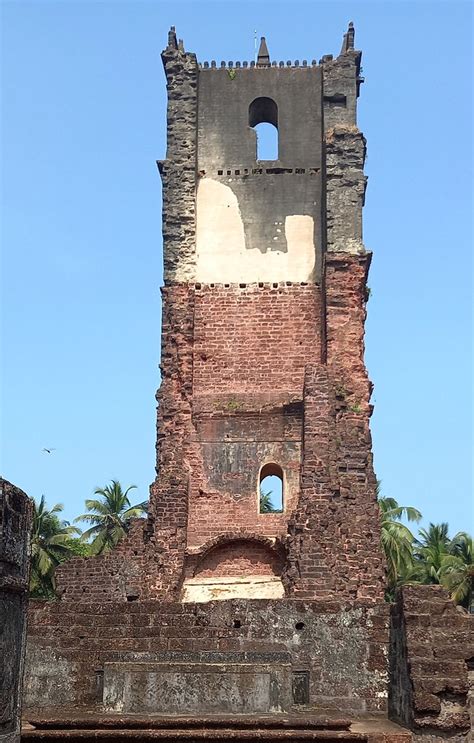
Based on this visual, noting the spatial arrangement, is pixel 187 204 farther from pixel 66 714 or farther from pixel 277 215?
pixel 66 714

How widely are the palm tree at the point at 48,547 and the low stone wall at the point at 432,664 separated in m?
21.6

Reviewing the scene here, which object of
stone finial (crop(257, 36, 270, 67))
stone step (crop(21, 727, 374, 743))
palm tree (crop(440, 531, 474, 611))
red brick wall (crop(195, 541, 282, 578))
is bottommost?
stone step (crop(21, 727, 374, 743))

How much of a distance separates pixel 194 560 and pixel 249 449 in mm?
2187

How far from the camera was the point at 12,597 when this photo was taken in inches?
197

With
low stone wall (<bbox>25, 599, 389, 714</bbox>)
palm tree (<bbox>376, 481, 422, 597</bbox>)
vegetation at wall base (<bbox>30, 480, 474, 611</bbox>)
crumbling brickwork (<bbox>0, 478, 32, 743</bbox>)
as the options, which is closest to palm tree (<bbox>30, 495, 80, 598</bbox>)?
vegetation at wall base (<bbox>30, 480, 474, 611</bbox>)

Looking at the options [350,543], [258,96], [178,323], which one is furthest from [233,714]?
[258,96]

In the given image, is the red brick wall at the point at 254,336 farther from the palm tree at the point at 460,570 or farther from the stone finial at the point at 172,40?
the palm tree at the point at 460,570

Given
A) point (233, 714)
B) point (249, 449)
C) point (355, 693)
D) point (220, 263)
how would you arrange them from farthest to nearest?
point (220, 263)
point (249, 449)
point (355, 693)
point (233, 714)

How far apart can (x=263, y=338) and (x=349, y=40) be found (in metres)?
6.50

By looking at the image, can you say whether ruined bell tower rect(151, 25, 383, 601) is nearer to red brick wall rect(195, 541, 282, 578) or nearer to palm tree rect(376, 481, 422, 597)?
red brick wall rect(195, 541, 282, 578)

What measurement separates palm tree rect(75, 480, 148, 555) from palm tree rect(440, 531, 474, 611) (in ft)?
35.6

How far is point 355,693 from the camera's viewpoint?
31.5ft

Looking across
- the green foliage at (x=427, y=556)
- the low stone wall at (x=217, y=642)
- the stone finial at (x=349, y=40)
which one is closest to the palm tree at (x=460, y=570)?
the green foliage at (x=427, y=556)

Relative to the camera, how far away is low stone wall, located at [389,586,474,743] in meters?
8.00
